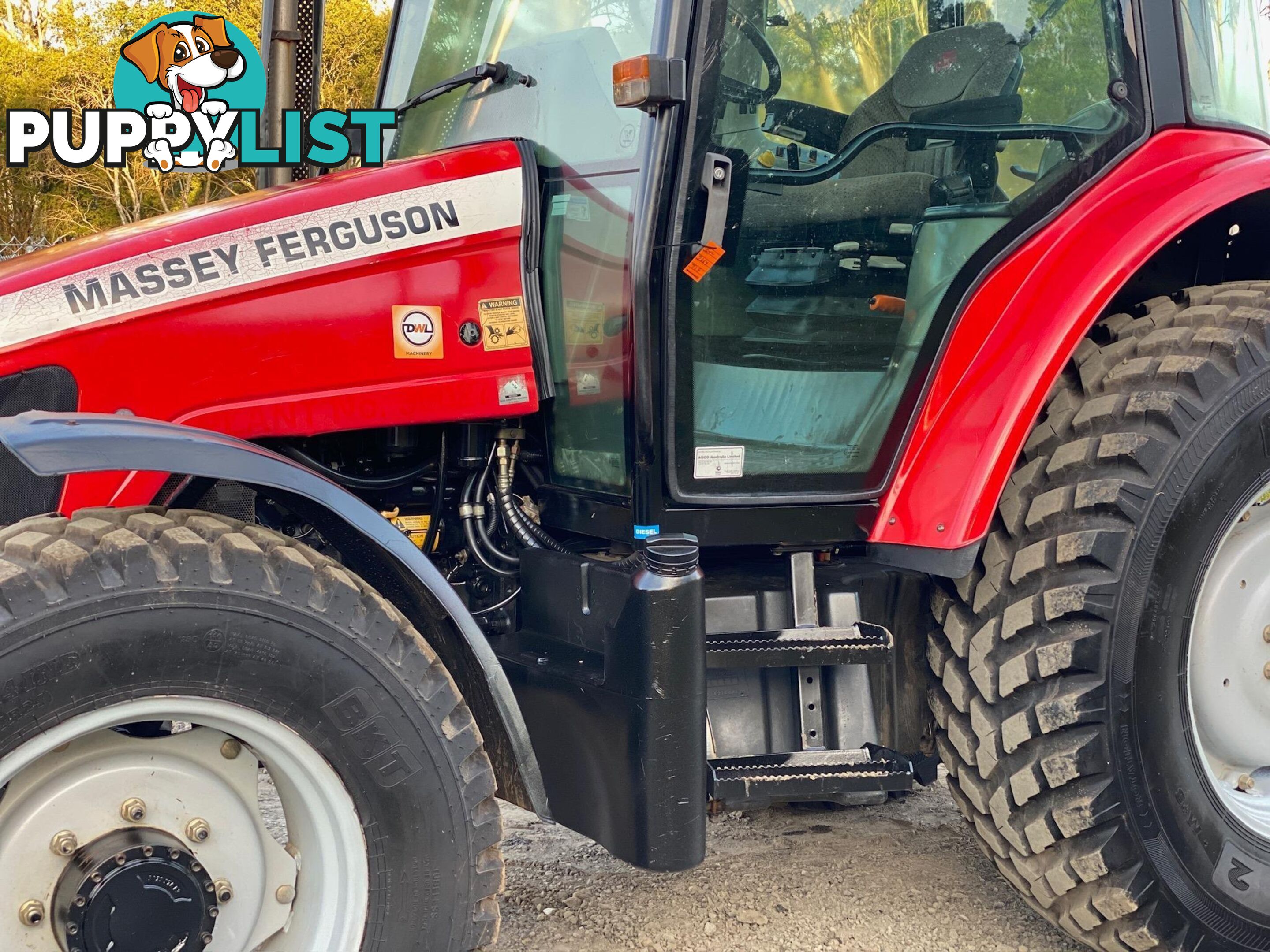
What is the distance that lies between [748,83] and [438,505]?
1081 mm

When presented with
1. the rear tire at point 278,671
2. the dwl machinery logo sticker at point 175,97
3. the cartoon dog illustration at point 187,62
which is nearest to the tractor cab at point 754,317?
the rear tire at point 278,671

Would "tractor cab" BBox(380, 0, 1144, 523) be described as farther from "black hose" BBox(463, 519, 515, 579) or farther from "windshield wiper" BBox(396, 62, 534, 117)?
"black hose" BBox(463, 519, 515, 579)

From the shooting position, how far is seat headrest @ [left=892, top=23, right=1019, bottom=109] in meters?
2.63

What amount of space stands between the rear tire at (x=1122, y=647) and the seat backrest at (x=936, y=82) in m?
0.63

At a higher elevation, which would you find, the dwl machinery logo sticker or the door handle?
the dwl machinery logo sticker

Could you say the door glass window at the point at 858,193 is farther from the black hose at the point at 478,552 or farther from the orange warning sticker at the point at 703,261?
the black hose at the point at 478,552

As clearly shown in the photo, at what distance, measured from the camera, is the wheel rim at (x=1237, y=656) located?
2.75 m

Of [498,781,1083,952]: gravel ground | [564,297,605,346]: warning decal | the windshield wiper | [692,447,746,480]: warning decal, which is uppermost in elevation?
the windshield wiper

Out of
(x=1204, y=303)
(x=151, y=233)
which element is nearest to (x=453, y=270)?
(x=151, y=233)

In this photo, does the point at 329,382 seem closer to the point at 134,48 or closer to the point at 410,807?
the point at 410,807

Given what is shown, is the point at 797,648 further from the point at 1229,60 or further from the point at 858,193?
the point at 1229,60

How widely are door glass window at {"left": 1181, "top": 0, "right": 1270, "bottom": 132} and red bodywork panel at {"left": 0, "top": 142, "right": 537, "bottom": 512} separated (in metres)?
1.52

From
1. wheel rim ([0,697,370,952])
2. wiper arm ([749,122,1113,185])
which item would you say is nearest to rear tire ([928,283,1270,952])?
wiper arm ([749,122,1113,185])

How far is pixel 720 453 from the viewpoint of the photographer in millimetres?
2576
